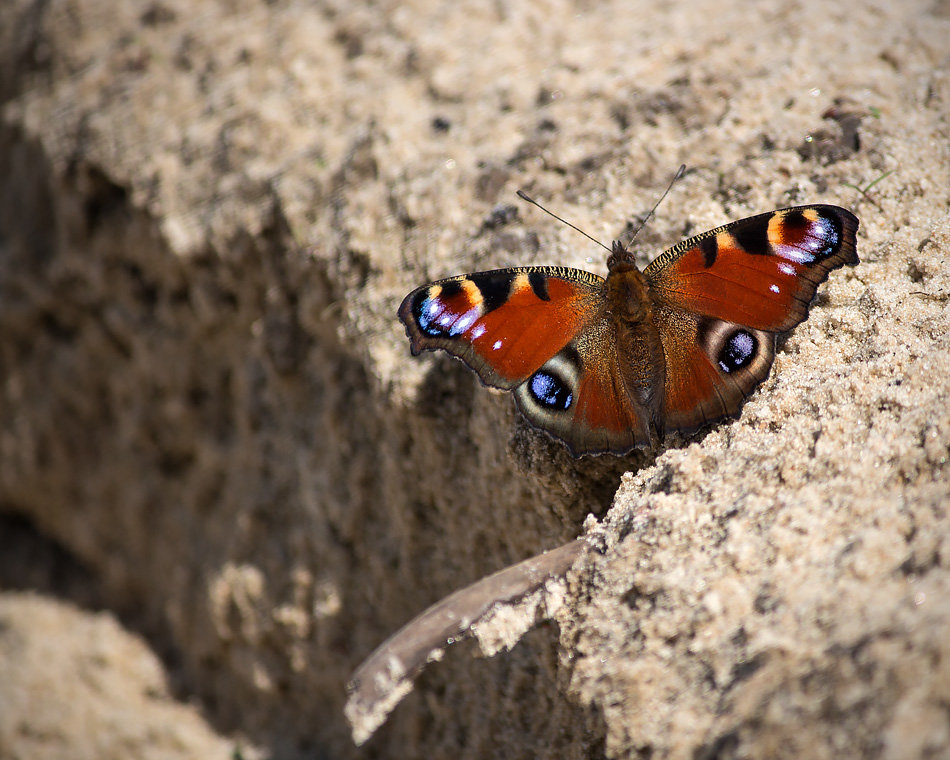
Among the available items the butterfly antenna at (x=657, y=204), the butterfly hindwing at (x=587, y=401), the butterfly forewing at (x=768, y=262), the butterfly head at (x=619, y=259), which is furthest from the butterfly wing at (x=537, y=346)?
the butterfly antenna at (x=657, y=204)

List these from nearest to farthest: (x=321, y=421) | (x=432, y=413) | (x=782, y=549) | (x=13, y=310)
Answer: (x=782, y=549), (x=432, y=413), (x=321, y=421), (x=13, y=310)

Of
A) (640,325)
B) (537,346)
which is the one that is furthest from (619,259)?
(537,346)

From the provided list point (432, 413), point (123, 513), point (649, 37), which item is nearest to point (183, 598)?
point (123, 513)

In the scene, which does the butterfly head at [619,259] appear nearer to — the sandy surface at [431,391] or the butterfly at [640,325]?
the butterfly at [640,325]

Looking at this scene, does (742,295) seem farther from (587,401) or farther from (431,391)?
(431,391)

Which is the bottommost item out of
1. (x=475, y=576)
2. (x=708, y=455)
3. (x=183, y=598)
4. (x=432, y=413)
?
(x=183, y=598)

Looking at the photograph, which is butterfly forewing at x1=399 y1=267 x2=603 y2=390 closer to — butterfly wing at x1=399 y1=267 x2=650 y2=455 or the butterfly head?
butterfly wing at x1=399 y1=267 x2=650 y2=455

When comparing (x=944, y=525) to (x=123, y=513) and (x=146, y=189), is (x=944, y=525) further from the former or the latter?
(x=123, y=513)
